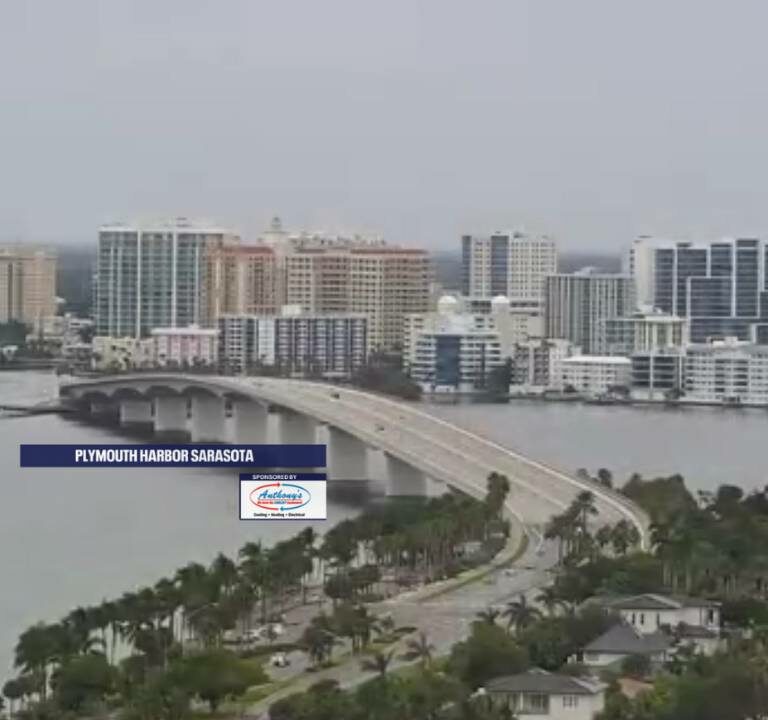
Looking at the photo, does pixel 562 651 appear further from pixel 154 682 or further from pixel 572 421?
pixel 572 421

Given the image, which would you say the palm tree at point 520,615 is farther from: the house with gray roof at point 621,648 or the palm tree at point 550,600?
the house with gray roof at point 621,648

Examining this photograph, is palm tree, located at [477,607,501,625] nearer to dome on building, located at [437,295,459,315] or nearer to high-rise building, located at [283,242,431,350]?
dome on building, located at [437,295,459,315]

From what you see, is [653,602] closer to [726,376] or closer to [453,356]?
[726,376]

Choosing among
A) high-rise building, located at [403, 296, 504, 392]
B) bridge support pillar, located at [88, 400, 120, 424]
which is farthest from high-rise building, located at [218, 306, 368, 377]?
bridge support pillar, located at [88, 400, 120, 424]

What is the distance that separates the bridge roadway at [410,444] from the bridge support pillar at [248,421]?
1 cm

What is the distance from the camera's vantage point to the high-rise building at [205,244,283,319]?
26.0m

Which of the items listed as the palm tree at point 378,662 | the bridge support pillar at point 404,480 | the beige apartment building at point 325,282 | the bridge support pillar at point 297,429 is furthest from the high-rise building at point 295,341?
the palm tree at point 378,662

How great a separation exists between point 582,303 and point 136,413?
1178 centimetres

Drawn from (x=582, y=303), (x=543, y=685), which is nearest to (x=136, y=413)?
(x=543, y=685)

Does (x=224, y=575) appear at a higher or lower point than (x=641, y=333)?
lower

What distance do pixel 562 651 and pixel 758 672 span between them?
707mm

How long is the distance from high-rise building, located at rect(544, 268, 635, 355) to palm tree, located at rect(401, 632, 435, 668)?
1974cm

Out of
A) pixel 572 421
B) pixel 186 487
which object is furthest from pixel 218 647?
pixel 572 421

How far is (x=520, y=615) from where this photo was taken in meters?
6.83
